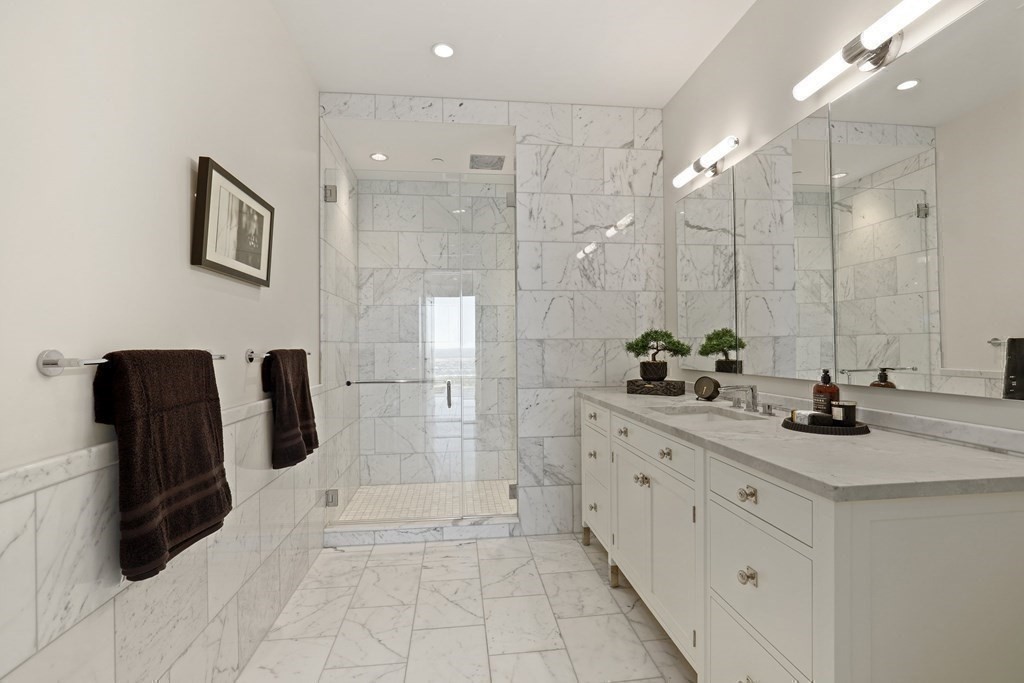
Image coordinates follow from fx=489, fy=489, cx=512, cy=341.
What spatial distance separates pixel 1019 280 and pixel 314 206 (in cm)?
298

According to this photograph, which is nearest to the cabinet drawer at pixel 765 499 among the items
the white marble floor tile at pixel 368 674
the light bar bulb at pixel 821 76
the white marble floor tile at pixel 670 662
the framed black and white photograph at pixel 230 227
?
the white marble floor tile at pixel 670 662

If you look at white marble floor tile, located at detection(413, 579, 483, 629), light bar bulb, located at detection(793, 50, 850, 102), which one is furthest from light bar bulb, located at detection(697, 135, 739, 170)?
white marble floor tile, located at detection(413, 579, 483, 629)

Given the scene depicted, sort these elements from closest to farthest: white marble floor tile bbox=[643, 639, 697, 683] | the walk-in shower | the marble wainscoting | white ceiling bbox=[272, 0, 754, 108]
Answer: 1. the marble wainscoting
2. white marble floor tile bbox=[643, 639, 697, 683]
3. white ceiling bbox=[272, 0, 754, 108]
4. the walk-in shower

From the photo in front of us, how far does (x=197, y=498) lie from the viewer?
1299 mm

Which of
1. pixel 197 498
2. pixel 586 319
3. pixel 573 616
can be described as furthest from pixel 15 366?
pixel 586 319

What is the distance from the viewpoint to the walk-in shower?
3283 mm

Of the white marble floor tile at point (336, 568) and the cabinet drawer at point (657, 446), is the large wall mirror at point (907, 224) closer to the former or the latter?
→ the cabinet drawer at point (657, 446)

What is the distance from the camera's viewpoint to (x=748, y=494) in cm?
124

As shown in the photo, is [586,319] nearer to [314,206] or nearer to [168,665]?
[314,206]

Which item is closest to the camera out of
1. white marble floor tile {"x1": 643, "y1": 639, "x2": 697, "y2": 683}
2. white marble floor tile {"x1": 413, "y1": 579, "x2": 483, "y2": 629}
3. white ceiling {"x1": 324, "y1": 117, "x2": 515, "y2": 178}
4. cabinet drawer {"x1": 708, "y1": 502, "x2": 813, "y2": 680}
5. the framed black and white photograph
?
cabinet drawer {"x1": 708, "y1": 502, "x2": 813, "y2": 680}

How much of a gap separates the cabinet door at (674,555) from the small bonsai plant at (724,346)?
0.94 meters

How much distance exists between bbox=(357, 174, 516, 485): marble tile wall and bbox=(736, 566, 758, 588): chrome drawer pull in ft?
6.86

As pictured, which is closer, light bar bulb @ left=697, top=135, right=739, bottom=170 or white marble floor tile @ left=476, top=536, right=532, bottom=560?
light bar bulb @ left=697, top=135, right=739, bottom=170

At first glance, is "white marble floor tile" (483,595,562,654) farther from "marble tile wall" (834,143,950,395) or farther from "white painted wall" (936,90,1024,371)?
"white painted wall" (936,90,1024,371)
